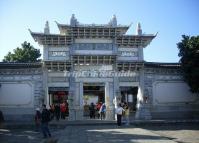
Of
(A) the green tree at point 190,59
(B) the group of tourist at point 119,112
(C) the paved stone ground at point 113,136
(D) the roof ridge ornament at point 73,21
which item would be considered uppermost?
(D) the roof ridge ornament at point 73,21

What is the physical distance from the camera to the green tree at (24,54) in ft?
164

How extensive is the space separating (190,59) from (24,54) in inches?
1144

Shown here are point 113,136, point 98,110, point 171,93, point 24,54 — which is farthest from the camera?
point 24,54

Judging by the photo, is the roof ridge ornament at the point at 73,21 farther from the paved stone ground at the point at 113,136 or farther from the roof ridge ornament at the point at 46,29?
the paved stone ground at the point at 113,136

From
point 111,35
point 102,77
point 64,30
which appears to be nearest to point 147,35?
point 111,35

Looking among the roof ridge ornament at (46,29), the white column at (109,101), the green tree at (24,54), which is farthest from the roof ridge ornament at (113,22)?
the green tree at (24,54)

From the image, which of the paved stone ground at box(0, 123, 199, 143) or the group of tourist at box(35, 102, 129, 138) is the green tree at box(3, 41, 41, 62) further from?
the paved stone ground at box(0, 123, 199, 143)

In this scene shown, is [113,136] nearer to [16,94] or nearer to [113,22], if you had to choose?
[16,94]

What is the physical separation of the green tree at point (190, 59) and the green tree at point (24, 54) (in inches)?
1060

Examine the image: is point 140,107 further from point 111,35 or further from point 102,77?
point 111,35

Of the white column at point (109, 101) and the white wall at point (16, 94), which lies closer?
the white wall at point (16, 94)

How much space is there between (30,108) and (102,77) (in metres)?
6.91

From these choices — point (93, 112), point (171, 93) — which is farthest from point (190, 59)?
point (93, 112)

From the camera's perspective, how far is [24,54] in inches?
1983
